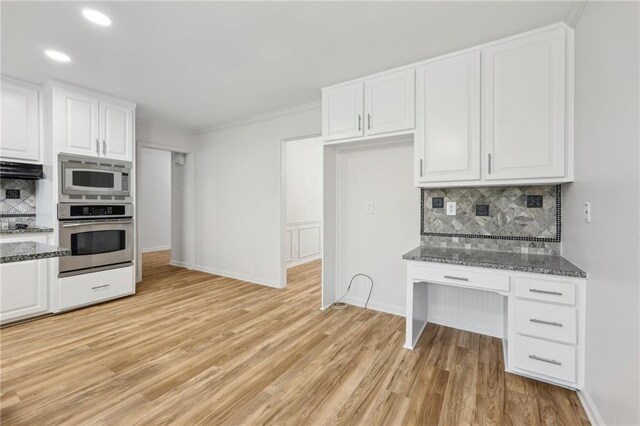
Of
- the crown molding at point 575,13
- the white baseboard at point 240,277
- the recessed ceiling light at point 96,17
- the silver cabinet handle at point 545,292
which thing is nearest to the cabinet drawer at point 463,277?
the silver cabinet handle at point 545,292

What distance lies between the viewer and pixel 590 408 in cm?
167

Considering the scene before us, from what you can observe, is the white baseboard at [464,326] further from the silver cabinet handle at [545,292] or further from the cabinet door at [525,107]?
the cabinet door at [525,107]

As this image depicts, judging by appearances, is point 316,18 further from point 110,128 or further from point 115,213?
point 115,213

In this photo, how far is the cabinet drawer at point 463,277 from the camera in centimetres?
209

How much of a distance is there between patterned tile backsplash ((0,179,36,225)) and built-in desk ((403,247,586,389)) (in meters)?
4.50

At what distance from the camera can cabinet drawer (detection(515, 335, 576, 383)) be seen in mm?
1855

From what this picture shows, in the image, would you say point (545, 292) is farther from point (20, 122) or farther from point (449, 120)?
point (20, 122)

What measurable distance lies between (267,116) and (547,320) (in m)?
3.88

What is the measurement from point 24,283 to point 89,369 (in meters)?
1.65

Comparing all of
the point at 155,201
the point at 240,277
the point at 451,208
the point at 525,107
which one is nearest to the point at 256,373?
the point at 451,208

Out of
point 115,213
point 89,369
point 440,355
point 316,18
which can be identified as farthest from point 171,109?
point 440,355

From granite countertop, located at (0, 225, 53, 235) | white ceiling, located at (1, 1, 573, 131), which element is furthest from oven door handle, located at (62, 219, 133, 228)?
white ceiling, located at (1, 1, 573, 131)

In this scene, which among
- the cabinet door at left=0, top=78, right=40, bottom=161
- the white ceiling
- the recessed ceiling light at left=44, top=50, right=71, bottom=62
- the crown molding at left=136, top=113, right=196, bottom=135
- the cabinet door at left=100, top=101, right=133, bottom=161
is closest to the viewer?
the white ceiling

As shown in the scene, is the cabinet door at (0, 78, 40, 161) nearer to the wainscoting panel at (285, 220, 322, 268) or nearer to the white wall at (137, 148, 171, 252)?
the wainscoting panel at (285, 220, 322, 268)
